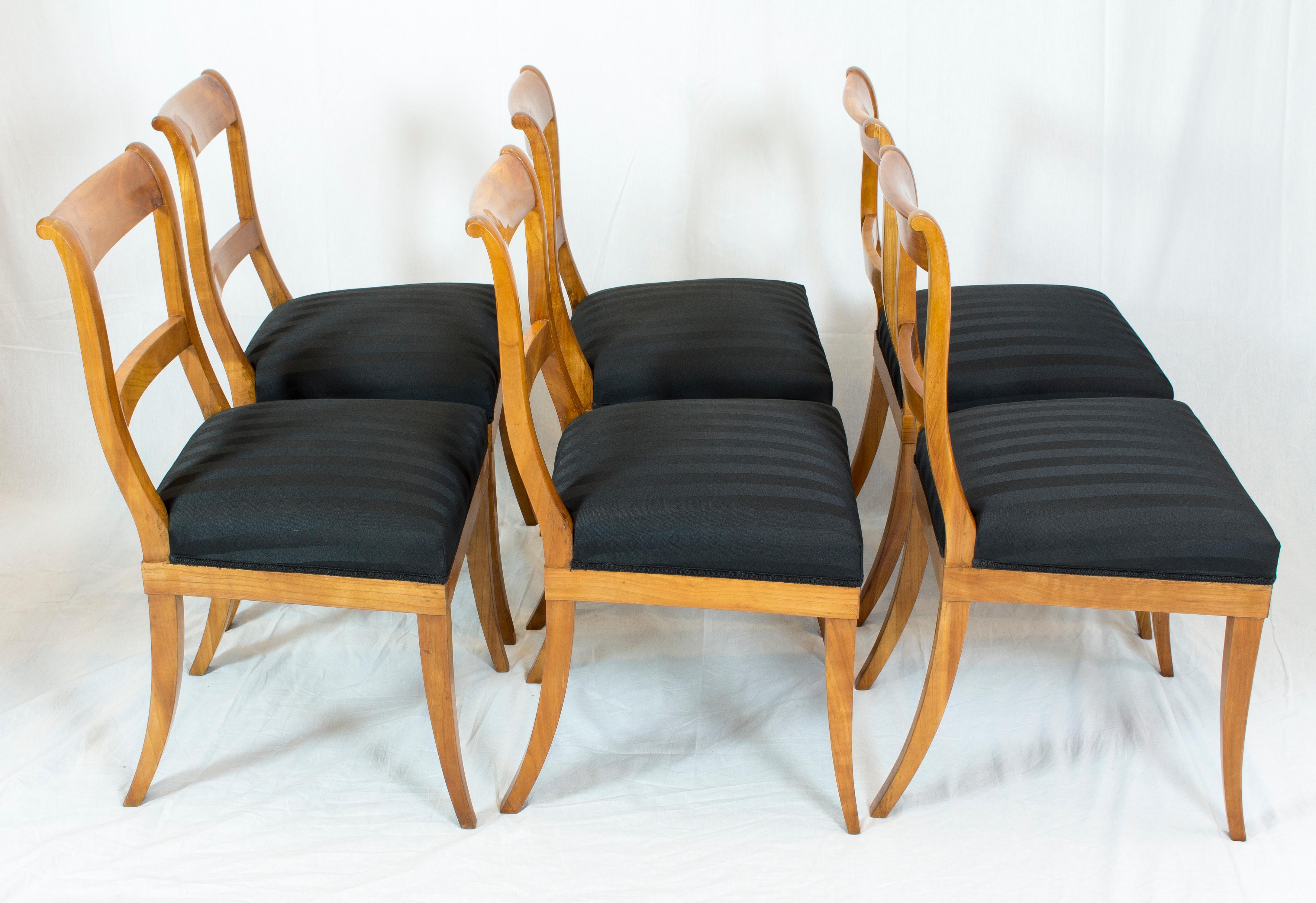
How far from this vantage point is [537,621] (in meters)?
2.20

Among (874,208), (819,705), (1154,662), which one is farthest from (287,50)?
(1154,662)

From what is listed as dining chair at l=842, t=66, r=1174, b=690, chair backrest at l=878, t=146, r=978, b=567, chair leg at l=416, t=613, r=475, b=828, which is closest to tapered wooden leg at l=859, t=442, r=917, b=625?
dining chair at l=842, t=66, r=1174, b=690

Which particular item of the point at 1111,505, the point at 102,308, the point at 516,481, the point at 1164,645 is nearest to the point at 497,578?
the point at 516,481

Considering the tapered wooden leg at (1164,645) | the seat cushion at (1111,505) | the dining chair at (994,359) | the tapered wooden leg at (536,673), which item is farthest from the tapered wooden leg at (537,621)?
the tapered wooden leg at (1164,645)

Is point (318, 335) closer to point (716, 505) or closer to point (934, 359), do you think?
point (716, 505)

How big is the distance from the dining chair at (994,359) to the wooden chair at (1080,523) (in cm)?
25

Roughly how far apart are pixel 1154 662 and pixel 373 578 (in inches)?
58.1

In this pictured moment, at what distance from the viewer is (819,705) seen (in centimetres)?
198

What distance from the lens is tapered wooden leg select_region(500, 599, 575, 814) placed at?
1626 mm

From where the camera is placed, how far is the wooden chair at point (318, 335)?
6.26ft

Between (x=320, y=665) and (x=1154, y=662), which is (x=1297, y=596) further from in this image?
(x=320, y=665)

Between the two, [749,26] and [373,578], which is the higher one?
[749,26]

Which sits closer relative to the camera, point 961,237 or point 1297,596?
point 1297,596

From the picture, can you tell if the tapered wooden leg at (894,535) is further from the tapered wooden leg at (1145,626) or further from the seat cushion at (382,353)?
the seat cushion at (382,353)
